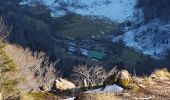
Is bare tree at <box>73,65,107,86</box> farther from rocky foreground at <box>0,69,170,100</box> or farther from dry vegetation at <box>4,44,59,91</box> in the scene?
rocky foreground at <box>0,69,170,100</box>

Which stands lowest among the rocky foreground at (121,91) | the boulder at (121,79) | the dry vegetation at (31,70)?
the dry vegetation at (31,70)

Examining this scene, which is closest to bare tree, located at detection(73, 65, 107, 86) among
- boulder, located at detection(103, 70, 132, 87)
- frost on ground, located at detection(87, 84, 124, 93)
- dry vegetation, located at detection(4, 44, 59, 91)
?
dry vegetation, located at detection(4, 44, 59, 91)

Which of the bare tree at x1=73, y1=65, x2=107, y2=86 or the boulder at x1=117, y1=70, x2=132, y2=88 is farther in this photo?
the bare tree at x1=73, y1=65, x2=107, y2=86

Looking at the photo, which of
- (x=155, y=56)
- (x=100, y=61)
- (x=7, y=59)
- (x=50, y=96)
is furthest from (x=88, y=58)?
(x=50, y=96)

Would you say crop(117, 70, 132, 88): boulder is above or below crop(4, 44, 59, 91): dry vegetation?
above

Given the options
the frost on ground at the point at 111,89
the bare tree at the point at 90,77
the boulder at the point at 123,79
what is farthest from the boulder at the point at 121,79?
the bare tree at the point at 90,77

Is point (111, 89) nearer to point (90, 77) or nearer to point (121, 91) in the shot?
point (121, 91)

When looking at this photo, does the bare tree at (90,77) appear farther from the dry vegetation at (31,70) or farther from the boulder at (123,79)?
the boulder at (123,79)

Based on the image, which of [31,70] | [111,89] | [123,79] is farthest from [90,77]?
[111,89]

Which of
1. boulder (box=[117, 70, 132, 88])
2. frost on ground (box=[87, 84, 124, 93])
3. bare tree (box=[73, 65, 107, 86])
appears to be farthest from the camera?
bare tree (box=[73, 65, 107, 86])

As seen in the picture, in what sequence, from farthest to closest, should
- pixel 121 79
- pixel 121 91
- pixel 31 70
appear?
pixel 31 70 < pixel 121 79 < pixel 121 91

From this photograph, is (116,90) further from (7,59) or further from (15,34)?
(15,34)
